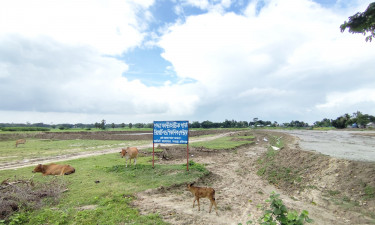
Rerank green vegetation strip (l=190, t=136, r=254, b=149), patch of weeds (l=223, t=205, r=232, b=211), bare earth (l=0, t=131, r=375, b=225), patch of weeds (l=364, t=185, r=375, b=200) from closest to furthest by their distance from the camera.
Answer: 1. bare earth (l=0, t=131, r=375, b=225)
2. patch of weeds (l=223, t=205, r=232, b=211)
3. patch of weeds (l=364, t=185, r=375, b=200)
4. green vegetation strip (l=190, t=136, r=254, b=149)

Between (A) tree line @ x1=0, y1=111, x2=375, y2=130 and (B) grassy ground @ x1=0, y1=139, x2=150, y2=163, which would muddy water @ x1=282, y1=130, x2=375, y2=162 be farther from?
(A) tree line @ x1=0, y1=111, x2=375, y2=130

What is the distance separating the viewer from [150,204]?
6.86m

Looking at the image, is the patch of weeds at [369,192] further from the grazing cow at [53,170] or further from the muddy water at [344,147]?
the grazing cow at [53,170]

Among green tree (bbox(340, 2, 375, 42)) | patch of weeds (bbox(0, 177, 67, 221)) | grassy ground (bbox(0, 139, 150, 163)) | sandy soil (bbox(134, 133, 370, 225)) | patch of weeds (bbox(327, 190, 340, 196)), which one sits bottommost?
grassy ground (bbox(0, 139, 150, 163))

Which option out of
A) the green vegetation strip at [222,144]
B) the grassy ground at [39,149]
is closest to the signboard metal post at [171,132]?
the green vegetation strip at [222,144]

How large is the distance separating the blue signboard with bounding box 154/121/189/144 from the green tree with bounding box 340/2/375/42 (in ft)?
26.7

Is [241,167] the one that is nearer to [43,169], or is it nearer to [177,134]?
[177,134]

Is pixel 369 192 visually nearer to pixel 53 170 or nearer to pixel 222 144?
pixel 53 170

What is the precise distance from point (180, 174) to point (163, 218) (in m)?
4.77

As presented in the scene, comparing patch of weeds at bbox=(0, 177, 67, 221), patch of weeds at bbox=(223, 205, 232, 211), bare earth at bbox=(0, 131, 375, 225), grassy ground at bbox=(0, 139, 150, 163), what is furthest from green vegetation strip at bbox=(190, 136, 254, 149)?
patch of weeds at bbox=(0, 177, 67, 221)

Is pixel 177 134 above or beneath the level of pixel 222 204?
above

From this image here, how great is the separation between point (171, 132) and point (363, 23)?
375 inches

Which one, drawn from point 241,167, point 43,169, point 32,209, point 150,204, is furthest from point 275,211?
point 43,169

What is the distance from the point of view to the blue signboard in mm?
11492
